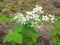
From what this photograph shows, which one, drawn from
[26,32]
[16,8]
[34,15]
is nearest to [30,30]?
[26,32]

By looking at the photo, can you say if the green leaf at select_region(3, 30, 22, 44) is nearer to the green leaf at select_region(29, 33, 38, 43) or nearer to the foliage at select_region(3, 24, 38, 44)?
the foliage at select_region(3, 24, 38, 44)

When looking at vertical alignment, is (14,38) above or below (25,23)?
below

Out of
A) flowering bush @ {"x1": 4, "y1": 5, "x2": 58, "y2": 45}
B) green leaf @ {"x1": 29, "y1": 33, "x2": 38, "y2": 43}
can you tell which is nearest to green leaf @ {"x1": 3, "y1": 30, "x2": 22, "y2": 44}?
flowering bush @ {"x1": 4, "y1": 5, "x2": 58, "y2": 45}

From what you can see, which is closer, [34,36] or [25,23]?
[25,23]

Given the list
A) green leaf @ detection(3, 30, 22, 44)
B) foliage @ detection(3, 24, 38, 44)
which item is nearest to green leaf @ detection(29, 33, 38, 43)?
foliage @ detection(3, 24, 38, 44)

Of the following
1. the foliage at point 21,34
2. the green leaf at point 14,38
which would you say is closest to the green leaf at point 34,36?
the foliage at point 21,34

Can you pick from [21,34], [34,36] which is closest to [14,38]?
[21,34]

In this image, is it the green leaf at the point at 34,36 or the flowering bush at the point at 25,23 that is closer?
the flowering bush at the point at 25,23

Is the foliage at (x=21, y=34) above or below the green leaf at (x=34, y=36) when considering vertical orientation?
above

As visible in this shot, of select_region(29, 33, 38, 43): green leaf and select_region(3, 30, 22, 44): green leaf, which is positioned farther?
select_region(29, 33, 38, 43): green leaf

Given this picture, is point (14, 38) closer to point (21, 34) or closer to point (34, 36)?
point (21, 34)

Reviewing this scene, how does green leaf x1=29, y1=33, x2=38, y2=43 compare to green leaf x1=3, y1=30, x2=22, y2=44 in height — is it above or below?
below

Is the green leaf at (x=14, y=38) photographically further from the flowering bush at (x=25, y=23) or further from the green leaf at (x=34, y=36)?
the green leaf at (x=34, y=36)
